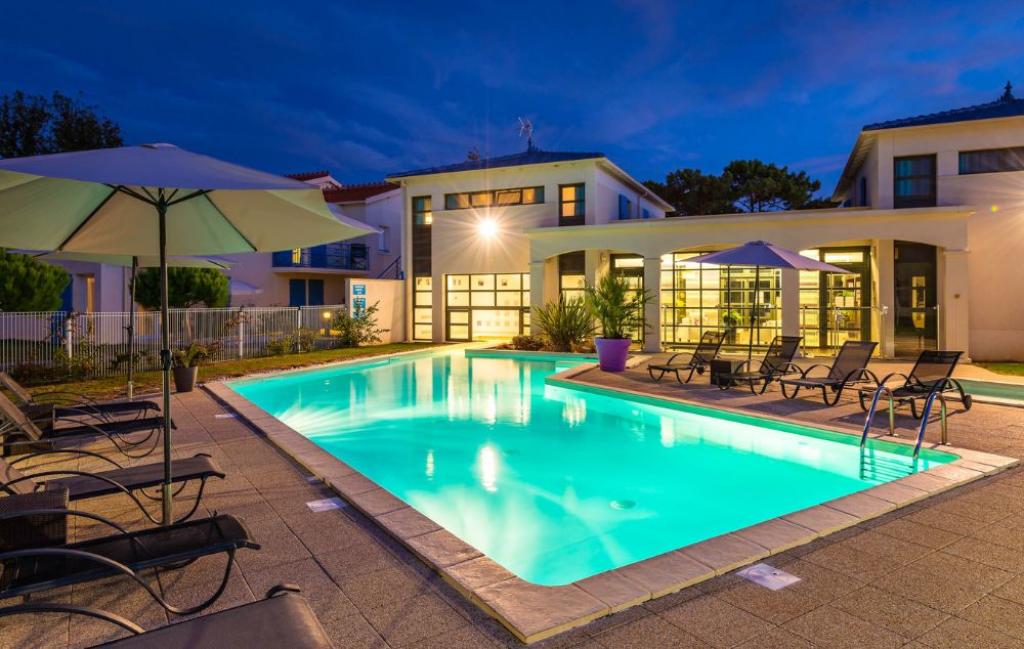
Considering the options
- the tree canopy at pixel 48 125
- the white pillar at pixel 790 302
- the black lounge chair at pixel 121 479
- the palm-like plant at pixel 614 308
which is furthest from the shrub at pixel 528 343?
the tree canopy at pixel 48 125

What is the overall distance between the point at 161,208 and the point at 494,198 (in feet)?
57.1

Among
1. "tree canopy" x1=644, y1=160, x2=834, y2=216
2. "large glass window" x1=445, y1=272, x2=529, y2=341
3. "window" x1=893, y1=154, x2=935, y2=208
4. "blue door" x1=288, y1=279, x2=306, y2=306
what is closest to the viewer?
"window" x1=893, y1=154, x2=935, y2=208

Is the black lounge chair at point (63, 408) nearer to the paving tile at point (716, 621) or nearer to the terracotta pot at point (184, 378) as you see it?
the terracotta pot at point (184, 378)

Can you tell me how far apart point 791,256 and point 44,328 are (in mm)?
15287

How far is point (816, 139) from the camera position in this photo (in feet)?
424

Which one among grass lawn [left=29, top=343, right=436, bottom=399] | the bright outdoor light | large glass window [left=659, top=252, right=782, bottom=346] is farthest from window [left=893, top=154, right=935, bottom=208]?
grass lawn [left=29, top=343, right=436, bottom=399]

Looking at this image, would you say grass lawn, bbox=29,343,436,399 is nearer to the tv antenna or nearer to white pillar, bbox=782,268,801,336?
the tv antenna

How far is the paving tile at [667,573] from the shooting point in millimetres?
3145

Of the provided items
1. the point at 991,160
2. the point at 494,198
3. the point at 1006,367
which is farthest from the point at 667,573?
the point at 494,198

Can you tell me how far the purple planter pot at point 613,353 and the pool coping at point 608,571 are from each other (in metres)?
7.85

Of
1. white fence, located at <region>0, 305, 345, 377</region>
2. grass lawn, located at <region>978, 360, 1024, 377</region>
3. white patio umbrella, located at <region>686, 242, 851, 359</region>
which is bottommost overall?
grass lawn, located at <region>978, 360, 1024, 377</region>

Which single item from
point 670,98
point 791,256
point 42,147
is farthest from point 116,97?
point 791,256

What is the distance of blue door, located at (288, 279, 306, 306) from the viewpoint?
2875 centimetres

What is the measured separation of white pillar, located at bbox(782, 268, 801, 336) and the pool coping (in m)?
10.8
